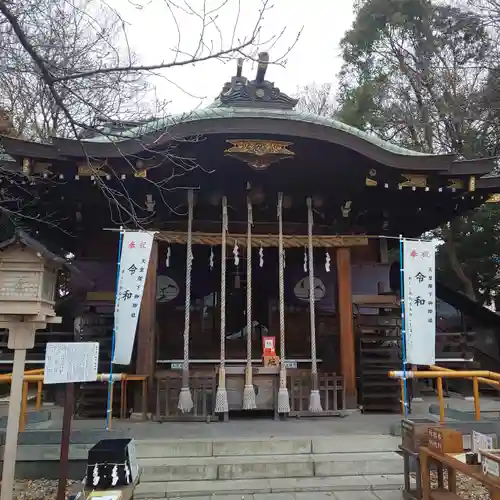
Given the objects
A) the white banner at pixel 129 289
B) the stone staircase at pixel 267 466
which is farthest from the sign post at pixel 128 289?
the stone staircase at pixel 267 466

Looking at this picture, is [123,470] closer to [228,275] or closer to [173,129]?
[173,129]

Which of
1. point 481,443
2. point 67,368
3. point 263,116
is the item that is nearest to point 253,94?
point 263,116

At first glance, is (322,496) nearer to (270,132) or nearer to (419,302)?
(419,302)

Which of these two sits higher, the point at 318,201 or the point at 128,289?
the point at 318,201

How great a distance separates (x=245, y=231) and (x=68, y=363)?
4911 mm

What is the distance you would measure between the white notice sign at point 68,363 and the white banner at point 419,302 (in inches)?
173

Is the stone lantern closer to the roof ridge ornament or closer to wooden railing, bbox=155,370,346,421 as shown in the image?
wooden railing, bbox=155,370,346,421

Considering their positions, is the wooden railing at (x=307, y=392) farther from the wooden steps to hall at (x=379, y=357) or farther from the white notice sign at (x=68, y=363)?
the white notice sign at (x=68, y=363)

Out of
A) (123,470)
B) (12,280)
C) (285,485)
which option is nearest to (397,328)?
(285,485)

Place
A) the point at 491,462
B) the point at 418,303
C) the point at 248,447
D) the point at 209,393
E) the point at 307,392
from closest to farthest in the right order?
the point at 491,462, the point at 248,447, the point at 418,303, the point at 209,393, the point at 307,392

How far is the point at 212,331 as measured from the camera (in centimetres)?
927

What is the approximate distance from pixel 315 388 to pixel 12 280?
4.40 m

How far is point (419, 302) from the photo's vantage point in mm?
6754

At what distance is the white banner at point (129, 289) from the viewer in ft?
20.9
